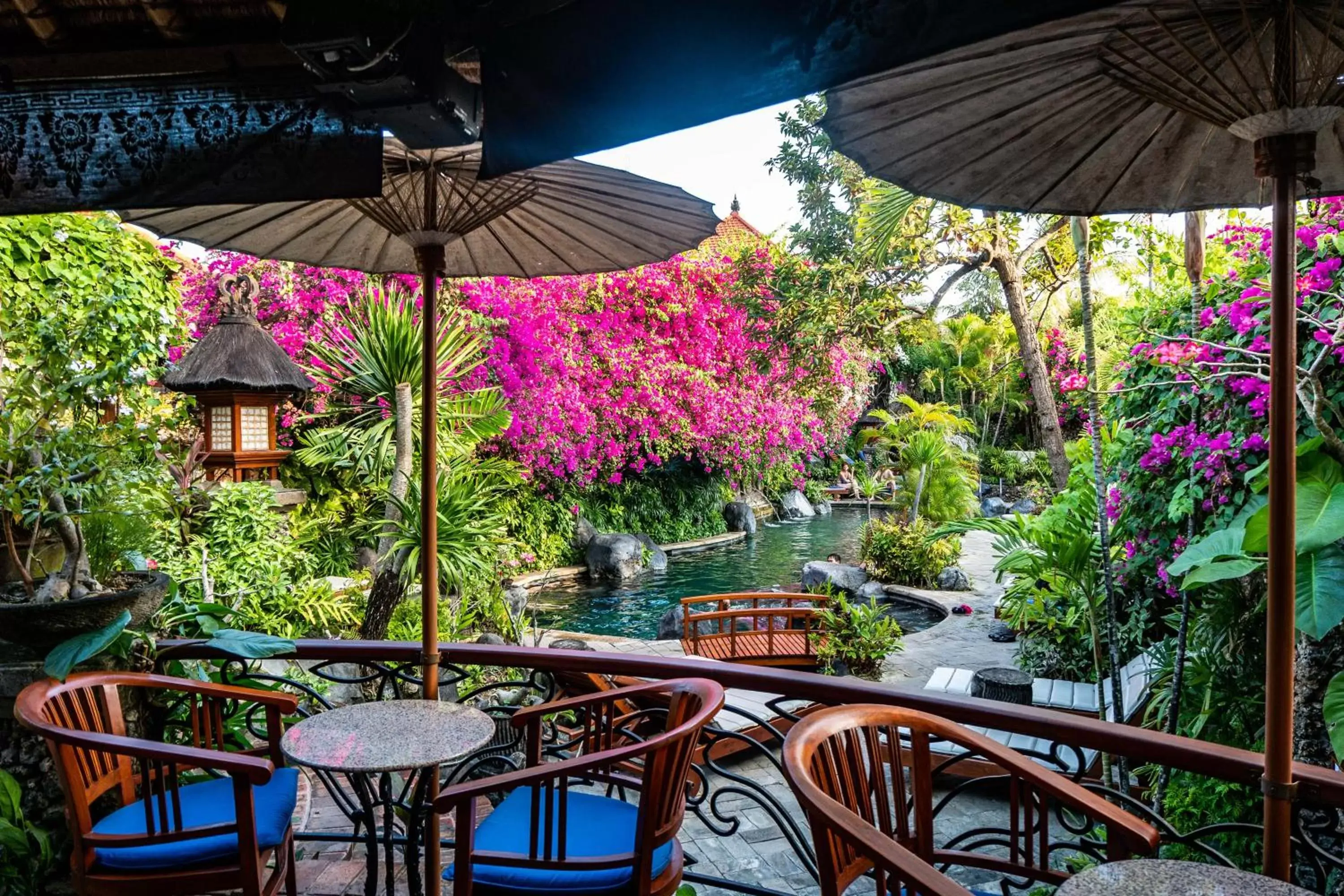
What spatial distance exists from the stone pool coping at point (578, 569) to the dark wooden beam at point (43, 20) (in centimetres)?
791

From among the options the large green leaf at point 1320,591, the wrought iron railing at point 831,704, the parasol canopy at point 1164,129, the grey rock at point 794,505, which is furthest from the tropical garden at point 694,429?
the grey rock at point 794,505

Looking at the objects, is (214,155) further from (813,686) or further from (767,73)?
(813,686)

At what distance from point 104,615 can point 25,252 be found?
152 inches

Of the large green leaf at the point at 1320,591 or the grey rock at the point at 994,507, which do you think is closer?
the large green leaf at the point at 1320,591

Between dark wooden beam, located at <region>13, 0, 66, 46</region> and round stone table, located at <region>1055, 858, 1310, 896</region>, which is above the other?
dark wooden beam, located at <region>13, 0, 66, 46</region>

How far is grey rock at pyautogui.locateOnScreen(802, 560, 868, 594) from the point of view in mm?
10672

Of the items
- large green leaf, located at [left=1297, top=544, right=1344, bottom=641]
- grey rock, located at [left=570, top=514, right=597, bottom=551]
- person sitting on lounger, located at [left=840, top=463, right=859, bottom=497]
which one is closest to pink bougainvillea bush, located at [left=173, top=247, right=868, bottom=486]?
grey rock, located at [left=570, top=514, right=597, bottom=551]

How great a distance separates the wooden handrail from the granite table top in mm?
359

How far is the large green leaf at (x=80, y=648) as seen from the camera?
75.1 inches

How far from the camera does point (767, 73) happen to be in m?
1.15

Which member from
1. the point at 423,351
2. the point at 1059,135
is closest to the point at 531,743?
the point at 423,351

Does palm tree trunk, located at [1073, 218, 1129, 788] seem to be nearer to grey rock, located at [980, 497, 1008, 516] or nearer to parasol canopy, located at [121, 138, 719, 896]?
parasol canopy, located at [121, 138, 719, 896]

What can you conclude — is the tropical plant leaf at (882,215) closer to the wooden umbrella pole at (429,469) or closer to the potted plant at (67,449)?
the wooden umbrella pole at (429,469)

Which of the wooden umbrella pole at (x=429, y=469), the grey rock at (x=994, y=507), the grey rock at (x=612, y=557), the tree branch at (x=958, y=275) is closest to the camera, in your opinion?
the wooden umbrella pole at (x=429, y=469)
